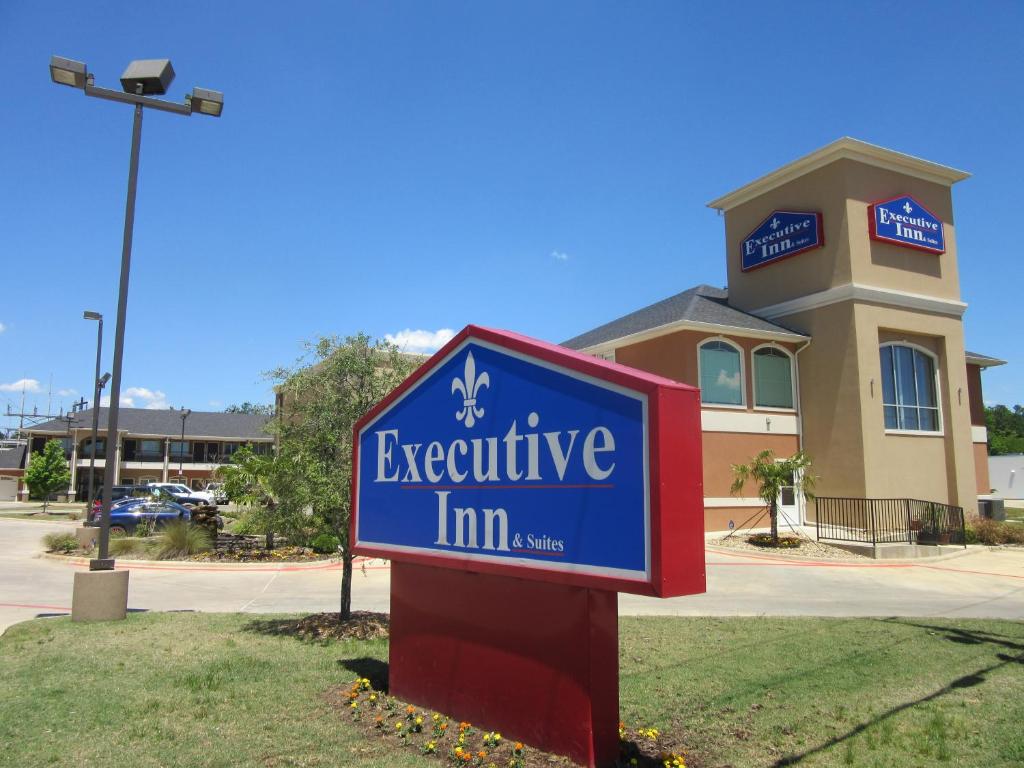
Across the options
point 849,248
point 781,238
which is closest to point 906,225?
point 849,248

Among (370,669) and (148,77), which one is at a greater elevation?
(148,77)

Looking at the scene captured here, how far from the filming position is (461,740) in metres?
5.23

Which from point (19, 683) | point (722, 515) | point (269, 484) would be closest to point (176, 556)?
point (269, 484)

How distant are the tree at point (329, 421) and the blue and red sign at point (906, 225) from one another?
2025cm

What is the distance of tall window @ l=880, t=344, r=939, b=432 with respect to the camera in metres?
24.5

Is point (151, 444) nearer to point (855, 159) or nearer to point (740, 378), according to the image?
point (740, 378)

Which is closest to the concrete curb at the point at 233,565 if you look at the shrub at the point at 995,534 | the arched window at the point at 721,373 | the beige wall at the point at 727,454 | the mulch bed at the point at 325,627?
the mulch bed at the point at 325,627

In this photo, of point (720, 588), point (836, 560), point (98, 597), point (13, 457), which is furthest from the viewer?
point (13, 457)

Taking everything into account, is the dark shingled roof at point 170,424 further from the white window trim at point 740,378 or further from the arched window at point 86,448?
the white window trim at point 740,378

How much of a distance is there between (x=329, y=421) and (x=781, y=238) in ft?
69.0

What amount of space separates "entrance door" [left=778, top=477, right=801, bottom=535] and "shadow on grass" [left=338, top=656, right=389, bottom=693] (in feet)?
59.9

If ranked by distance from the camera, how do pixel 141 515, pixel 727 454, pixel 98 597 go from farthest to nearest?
1. pixel 141 515
2. pixel 727 454
3. pixel 98 597

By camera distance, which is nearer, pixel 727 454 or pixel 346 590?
pixel 346 590

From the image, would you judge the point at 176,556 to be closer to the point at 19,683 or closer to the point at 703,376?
the point at 19,683
